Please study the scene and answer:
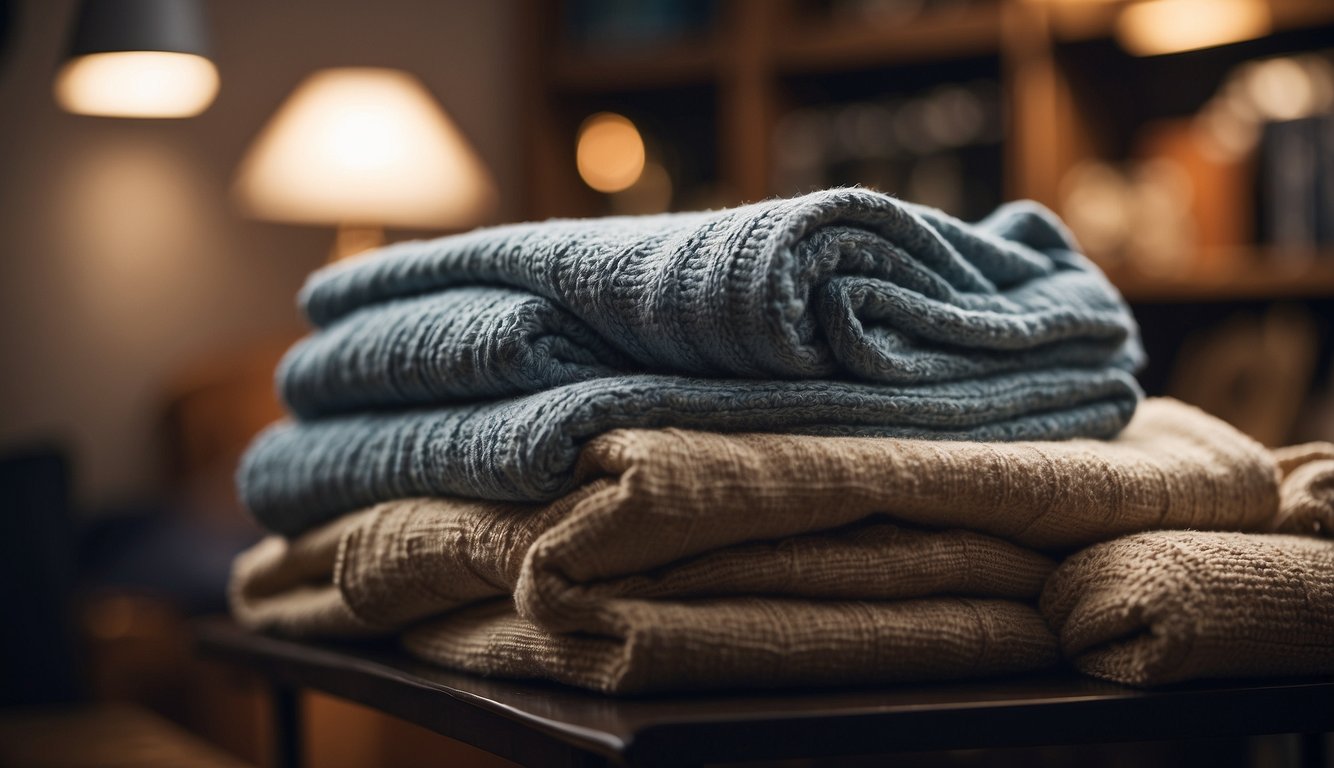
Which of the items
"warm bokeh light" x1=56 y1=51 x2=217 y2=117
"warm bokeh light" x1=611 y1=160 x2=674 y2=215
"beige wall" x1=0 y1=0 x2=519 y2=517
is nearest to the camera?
"warm bokeh light" x1=56 y1=51 x2=217 y2=117

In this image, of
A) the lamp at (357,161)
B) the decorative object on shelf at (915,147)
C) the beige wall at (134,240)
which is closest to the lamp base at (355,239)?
the lamp at (357,161)

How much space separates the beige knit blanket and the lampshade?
146 centimetres

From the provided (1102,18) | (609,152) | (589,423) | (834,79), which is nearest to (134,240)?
(609,152)

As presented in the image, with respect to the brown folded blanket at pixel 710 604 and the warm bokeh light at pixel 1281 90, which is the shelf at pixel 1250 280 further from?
the brown folded blanket at pixel 710 604

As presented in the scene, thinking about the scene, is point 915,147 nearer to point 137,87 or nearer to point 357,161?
point 357,161

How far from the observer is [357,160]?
1989mm

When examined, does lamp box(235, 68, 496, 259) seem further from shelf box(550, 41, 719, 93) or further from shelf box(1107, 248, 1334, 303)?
shelf box(1107, 248, 1334, 303)

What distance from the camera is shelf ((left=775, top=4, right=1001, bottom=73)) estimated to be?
77.3 inches

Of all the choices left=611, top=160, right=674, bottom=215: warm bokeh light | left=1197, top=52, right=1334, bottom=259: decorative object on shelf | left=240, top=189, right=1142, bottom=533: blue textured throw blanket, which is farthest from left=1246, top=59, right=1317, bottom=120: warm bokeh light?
left=240, top=189, right=1142, bottom=533: blue textured throw blanket

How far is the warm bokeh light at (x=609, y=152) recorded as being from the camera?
245 centimetres

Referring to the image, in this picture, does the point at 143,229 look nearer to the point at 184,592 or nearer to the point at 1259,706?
the point at 184,592

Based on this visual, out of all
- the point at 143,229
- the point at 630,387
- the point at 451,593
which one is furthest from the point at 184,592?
the point at 630,387

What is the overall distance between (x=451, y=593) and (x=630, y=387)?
0.14 meters

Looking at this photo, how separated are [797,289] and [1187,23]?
144cm
